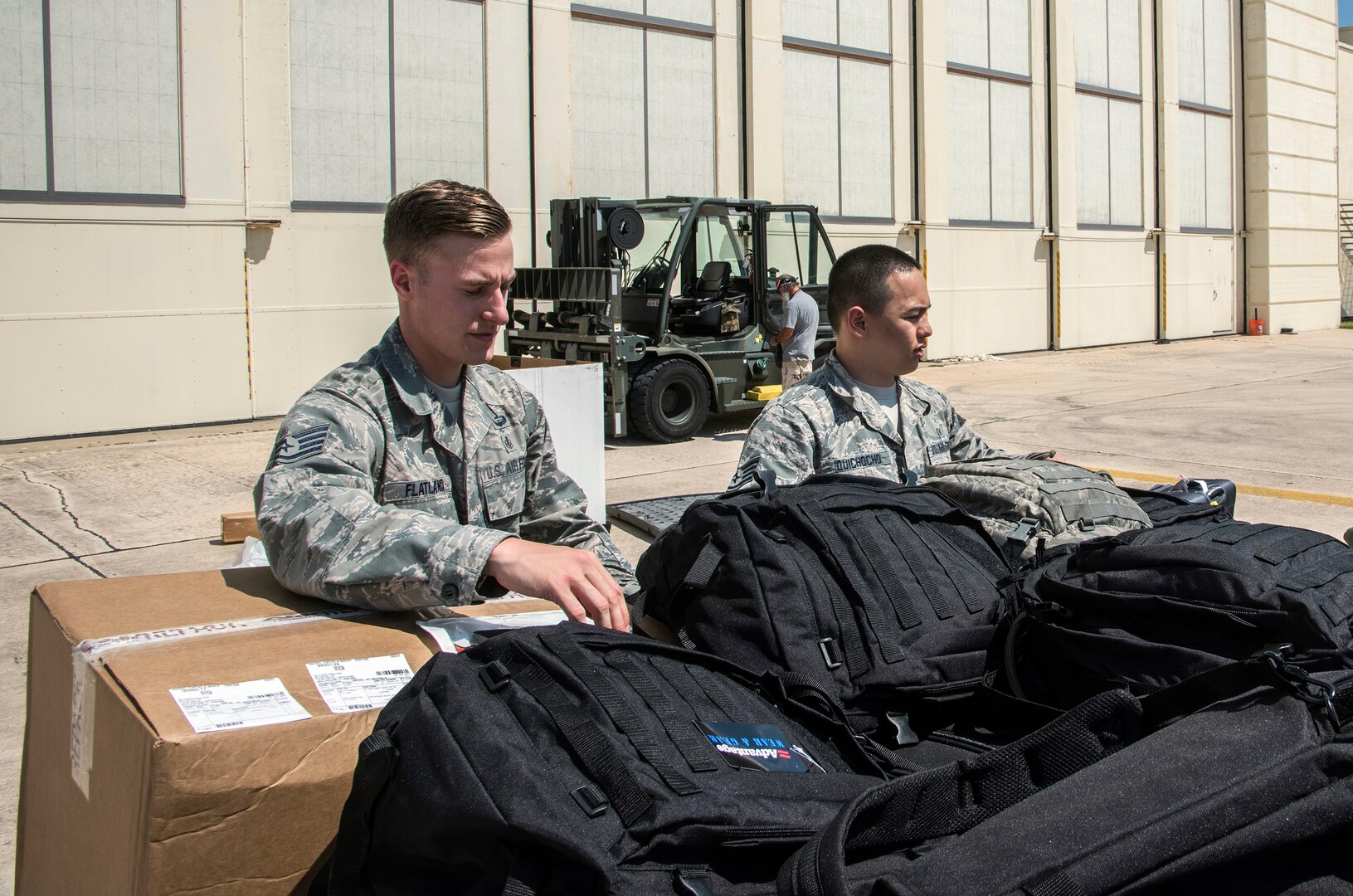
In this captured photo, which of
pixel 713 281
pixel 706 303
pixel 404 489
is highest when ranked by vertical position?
pixel 713 281

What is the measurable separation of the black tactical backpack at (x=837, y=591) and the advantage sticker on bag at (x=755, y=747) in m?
0.25

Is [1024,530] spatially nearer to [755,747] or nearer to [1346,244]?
[755,747]

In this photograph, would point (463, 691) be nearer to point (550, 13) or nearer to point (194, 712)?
point (194, 712)

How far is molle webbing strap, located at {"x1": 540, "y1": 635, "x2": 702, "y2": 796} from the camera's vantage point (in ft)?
4.17

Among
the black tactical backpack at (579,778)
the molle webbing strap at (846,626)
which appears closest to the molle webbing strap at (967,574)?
the molle webbing strap at (846,626)

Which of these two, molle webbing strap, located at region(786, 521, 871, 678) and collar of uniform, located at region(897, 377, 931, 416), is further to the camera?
collar of uniform, located at region(897, 377, 931, 416)

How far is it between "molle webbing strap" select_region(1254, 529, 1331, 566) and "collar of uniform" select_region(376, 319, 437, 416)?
1.45 m

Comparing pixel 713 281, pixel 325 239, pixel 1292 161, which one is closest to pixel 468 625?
pixel 713 281

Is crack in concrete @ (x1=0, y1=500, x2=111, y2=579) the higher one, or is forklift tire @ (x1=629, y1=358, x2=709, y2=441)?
forklift tire @ (x1=629, y1=358, x2=709, y2=441)

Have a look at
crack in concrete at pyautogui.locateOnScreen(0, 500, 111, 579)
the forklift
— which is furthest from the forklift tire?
crack in concrete at pyautogui.locateOnScreen(0, 500, 111, 579)

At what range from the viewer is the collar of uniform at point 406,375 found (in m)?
2.21

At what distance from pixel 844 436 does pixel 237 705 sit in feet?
6.66

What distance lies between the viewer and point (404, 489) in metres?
2.18

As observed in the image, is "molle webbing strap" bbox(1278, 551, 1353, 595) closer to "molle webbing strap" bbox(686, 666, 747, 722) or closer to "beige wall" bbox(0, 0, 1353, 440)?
"molle webbing strap" bbox(686, 666, 747, 722)
